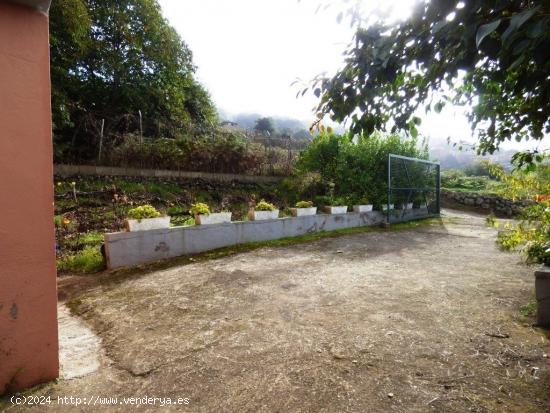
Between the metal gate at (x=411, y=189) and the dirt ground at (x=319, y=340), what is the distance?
15.8 feet

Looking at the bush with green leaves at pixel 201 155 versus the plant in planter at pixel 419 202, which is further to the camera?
the plant in planter at pixel 419 202

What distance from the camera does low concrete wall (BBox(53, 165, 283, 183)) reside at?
27.0 ft

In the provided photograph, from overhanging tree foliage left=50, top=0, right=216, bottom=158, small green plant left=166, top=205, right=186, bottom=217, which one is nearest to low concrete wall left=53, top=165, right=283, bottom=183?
overhanging tree foliage left=50, top=0, right=216, bottom=158

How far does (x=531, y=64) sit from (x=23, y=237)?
3.57 m

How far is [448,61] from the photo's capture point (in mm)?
1929

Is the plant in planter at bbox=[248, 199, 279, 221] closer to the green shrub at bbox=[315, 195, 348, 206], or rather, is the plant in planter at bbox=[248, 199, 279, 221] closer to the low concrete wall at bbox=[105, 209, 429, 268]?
the low concrete wall at bbox=[105, 209, 429, 268]

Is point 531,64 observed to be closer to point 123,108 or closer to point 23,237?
point 23,237

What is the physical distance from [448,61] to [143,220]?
13.8 ft

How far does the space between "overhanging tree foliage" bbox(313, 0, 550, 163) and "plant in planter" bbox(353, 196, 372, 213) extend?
528cm

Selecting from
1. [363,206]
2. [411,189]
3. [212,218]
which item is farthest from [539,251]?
[411,189]

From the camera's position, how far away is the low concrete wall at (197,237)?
14.5ft

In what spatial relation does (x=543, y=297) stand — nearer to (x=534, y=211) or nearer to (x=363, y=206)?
(x=534, y=211)

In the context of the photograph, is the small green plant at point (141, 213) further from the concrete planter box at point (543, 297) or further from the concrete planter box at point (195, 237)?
the concrete planter box at point (543, 297)

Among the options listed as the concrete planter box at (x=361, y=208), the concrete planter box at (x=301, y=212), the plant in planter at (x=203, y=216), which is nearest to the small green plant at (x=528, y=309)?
the plant in planter at (x=203, y=216)
